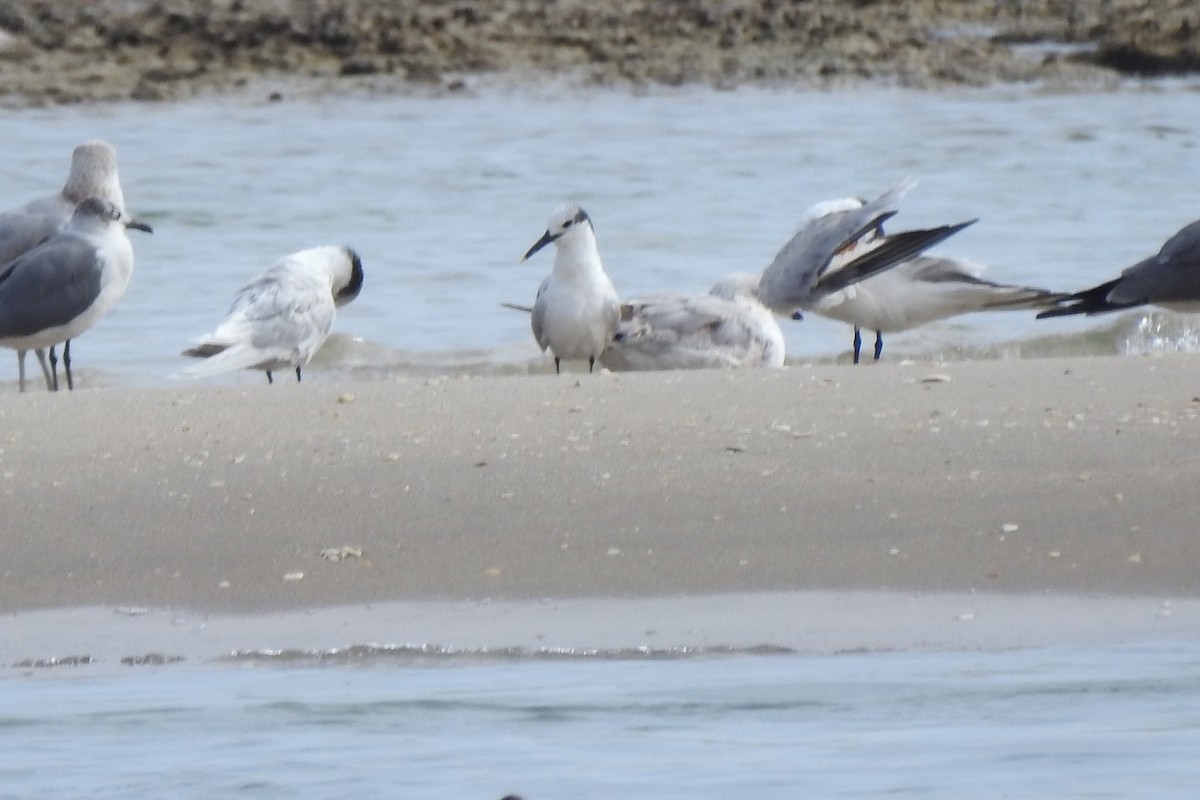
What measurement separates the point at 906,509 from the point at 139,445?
1.77m

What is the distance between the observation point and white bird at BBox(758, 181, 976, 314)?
25.8ft

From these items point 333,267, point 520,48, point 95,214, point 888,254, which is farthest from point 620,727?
point 520,48

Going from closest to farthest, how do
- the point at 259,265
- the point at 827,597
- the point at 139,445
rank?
the point at 827,597, the point at 139,445, the point at 259,265

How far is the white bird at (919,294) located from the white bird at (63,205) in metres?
2.64

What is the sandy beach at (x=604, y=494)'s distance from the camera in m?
4.46

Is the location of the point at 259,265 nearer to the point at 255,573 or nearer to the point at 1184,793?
the point at 255,573

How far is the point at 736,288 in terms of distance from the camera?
828 cm

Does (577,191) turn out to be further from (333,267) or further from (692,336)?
(692,336)

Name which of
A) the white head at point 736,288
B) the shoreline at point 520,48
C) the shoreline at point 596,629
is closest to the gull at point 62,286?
the white head at point 736,288

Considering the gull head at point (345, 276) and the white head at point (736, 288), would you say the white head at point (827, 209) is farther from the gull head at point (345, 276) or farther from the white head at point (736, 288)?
the gull head at point (345, 276)

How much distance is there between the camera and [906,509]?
15.7 feet

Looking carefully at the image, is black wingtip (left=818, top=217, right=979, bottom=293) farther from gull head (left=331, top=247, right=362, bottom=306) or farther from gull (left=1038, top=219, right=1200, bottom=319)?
gull head (left=331, top=247, right=362, bottom=306)

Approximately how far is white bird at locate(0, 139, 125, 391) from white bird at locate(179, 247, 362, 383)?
2.21 feet

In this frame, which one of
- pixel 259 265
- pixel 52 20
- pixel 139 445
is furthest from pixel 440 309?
pixel 52 20
